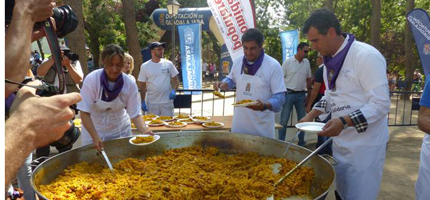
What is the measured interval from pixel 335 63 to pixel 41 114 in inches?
71.0

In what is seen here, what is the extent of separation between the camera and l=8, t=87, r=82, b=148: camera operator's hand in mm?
922

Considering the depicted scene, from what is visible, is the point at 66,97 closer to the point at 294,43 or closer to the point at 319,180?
the point at 319,180

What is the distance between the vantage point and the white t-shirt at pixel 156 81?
518 cm

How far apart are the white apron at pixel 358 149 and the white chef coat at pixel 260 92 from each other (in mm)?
877

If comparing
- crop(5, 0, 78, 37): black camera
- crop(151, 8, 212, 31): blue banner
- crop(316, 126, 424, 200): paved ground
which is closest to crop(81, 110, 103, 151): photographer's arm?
crop(5, 0, 78, 37): black camera

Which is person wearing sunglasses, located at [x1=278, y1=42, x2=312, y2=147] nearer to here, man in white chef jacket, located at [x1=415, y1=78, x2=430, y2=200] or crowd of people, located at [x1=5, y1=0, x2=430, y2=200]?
crowd of people, located at [x1=5, y1=0, x2=430, y2=200]

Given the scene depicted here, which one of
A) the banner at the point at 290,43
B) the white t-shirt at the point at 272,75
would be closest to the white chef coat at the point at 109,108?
the white t-shirt at the point at 272,75

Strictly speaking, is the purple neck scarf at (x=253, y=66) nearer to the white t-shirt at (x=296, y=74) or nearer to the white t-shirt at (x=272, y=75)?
the white t-shirt at (x=272, y=75)

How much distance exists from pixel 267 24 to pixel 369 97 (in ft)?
78.7

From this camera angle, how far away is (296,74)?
18.9ft

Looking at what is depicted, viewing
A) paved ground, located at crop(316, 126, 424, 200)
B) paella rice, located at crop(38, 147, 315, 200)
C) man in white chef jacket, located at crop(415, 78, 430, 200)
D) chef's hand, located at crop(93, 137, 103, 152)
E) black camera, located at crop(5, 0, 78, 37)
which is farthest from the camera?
paved ground, located at crop(316, 126, 424, 200)

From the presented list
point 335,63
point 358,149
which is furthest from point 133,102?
point 358,149

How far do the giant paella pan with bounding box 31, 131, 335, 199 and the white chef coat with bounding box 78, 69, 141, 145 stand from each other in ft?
1.09

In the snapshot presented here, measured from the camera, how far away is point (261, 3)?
87.2ft
